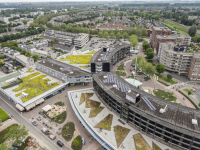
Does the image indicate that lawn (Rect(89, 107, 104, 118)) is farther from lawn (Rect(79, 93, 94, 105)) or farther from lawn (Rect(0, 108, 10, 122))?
lawn (Rect(0, 108, 10, 122))

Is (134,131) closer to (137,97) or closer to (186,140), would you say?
(137,97)

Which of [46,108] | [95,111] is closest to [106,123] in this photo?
[95,111]

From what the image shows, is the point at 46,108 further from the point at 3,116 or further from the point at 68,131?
the point at 3,116

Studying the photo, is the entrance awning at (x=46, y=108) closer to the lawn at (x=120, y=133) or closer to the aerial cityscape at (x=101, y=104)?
the aerial cityscape at (x=101, y=104)

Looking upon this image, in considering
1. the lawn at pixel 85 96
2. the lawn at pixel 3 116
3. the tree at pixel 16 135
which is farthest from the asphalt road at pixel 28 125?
the lawn at pixel 85 96

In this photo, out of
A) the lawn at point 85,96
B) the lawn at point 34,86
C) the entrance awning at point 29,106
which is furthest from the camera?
the lawn at point 34,86

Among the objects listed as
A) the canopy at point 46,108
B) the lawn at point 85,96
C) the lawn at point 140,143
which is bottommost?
the canopy at point 46,108

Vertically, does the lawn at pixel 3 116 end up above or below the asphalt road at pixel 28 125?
above
